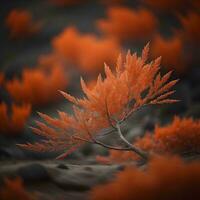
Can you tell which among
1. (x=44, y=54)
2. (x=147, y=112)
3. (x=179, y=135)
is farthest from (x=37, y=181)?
(x=44, y=54)

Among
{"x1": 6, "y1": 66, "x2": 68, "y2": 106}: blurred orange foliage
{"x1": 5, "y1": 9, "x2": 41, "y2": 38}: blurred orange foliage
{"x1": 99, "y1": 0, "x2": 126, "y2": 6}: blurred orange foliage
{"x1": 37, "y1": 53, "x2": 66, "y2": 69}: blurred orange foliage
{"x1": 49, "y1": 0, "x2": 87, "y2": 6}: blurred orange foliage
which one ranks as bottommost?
{"x1": 6, "y1": 66, "x2": 68, "y2": 106}: blurred orange foliage

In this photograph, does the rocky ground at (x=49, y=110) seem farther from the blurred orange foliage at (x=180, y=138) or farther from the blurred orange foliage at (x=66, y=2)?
the blurred orange foliage at (x=180, y=138)

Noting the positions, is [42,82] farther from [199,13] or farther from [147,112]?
[199,13]

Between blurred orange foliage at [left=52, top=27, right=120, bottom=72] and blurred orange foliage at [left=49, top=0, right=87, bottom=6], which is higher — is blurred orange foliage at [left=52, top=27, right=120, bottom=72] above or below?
below

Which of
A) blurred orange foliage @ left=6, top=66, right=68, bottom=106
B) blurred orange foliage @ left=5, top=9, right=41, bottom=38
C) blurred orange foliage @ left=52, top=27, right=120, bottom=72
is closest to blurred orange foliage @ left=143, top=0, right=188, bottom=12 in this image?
blurred orange foliage @ left=52, top=27, right=120, bottom=72

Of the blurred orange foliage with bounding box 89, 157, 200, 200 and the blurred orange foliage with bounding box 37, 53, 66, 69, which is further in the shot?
the blurred orange foliage with bounding box 37, 53, 66, 69

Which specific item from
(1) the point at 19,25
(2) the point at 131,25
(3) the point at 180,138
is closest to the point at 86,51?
(2) the point at 131,25

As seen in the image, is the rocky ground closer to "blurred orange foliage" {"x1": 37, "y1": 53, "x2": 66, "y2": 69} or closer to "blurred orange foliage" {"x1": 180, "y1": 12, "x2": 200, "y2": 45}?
"blurred orange foliage" {"x1": 37, "y1": 53, "x2": 66, "y2": 69}
